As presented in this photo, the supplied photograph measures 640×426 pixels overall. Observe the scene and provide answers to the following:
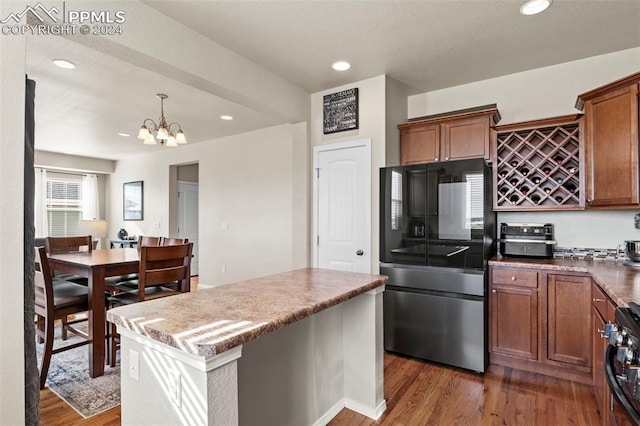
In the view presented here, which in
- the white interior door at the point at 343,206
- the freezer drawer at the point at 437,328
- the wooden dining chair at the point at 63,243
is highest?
the white interior door at the point at 343,206

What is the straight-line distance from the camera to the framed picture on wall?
7.14 meters

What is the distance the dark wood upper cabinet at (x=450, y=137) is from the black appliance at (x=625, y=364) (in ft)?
6.67

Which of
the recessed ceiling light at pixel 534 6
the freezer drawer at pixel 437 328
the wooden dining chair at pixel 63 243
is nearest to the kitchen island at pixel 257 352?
the freezer drawer at pixel 437 328

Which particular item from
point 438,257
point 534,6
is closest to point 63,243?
point 438,257

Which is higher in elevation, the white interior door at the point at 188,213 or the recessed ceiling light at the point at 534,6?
the recessed ceiling light at the point at 534,6

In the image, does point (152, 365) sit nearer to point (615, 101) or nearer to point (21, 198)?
point (21, 198)

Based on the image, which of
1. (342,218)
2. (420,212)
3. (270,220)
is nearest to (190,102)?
(270,220)

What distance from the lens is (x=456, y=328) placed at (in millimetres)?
2832

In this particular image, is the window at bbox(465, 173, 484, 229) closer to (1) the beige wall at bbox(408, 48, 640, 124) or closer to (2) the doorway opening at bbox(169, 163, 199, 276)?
(1) the beige wall at bbox(408, 48, 640, 124)

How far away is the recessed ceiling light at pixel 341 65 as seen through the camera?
3.06 meters

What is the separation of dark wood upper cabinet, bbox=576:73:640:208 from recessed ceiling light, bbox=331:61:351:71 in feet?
6.47

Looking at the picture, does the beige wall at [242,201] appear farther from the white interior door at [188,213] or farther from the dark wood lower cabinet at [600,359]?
the dark wood lower cabinet at [600,359]

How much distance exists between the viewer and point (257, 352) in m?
1.65

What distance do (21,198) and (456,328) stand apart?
9.78 ft
